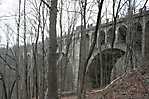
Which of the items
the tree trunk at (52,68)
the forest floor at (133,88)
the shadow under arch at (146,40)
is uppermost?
the shadow under arch at (146,40)

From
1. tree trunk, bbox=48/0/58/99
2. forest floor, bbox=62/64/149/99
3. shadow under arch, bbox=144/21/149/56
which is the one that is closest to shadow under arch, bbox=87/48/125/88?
shadow under arch, bbox=144/21/149/56

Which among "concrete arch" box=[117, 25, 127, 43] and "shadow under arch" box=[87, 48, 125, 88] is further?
"concrete arch" box=[117, 25, 127, 43]

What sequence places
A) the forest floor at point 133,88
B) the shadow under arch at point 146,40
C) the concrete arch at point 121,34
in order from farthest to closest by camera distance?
the concrete arch at point 121,34 → the shadow under arch at point 146,40 → the forest floor at point 133,88

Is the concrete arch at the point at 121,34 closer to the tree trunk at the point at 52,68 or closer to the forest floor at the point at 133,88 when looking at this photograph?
the forest floor at the point at 133,88

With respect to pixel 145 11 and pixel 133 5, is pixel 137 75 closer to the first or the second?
pixel 133 5

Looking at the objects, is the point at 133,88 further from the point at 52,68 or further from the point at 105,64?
the point at 105,64

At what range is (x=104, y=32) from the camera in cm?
3008

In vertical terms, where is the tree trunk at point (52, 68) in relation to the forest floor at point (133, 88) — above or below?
above

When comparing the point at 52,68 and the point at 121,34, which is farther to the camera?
the point at 121,34

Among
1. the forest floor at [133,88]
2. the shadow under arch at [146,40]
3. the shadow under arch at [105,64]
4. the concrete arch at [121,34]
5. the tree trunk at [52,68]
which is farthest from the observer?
the concrete arch at [121,34]

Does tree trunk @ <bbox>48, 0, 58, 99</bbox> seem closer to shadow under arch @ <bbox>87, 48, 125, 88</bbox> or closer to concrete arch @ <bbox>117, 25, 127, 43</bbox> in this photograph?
shadow under arch @ <bbox>87, 48, 125, 88</bbox>

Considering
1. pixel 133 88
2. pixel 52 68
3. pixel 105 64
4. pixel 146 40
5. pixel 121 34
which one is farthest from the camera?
pixel 121 34

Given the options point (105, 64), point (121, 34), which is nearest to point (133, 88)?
point (105, 64)

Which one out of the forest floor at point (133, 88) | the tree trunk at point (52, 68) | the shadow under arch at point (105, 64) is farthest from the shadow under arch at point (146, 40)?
the tree trunk at point (52, 68)
